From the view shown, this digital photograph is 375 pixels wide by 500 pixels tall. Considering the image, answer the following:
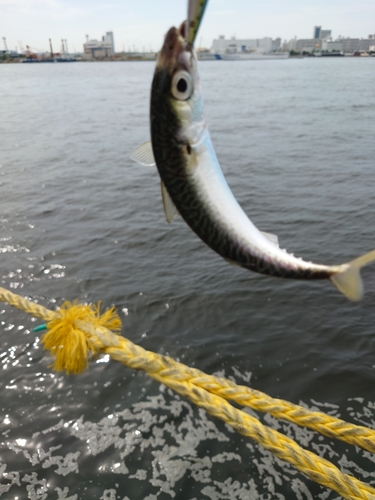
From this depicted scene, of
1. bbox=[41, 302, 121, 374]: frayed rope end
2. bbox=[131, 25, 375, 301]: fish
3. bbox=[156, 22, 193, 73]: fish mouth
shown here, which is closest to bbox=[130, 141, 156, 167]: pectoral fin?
bbox=[131, 25, 375, 301]: fish

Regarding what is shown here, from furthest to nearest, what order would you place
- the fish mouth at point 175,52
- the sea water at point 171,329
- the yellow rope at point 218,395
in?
1. the sea water at point 171,329
2. the yellow rope at point 218,395
3. the fish mouth at point 175,52

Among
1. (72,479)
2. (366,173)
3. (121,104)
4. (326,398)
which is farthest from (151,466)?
(121,104)

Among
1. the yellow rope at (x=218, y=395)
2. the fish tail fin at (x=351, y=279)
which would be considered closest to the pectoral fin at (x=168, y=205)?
the fish tail fin at (x=351, y=279)

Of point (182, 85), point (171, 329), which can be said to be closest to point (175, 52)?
point (182, 85)

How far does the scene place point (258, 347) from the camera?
7402mm

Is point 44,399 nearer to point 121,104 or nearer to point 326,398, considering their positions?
point 326,398

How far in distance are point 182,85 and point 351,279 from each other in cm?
73

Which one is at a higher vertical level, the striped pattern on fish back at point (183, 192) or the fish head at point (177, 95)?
the fish head at point (177, 95)

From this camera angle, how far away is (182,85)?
3.62 ft

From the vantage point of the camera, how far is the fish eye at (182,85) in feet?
3.59

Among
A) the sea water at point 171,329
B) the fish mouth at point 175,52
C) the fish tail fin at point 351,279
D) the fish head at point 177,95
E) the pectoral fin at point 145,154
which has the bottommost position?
the sea water at point 171,329

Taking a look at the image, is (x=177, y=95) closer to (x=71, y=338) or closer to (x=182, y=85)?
(x=182, y=85)

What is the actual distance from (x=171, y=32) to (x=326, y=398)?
640 centimetres

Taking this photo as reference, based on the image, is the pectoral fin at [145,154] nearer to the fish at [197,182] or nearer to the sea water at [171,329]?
the fish at [197,182]
